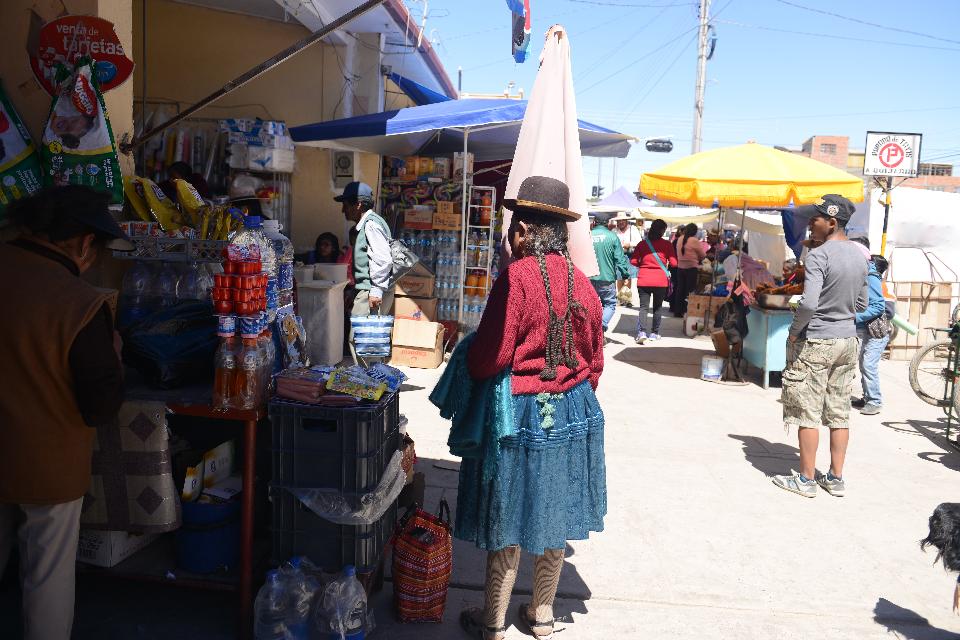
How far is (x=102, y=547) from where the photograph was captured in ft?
10.6

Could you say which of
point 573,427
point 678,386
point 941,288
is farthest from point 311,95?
point 941,288

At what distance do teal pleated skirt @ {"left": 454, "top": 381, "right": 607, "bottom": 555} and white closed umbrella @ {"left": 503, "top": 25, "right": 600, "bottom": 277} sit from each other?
110cm

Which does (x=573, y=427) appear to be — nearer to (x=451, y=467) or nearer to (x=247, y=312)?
(x=247, y=312)

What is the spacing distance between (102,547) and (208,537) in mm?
451

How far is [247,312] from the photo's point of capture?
3031mm

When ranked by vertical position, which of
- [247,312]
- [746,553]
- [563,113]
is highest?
[563,113]

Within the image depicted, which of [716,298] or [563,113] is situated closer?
[563,113]

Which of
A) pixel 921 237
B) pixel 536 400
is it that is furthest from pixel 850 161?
pixel 536 400

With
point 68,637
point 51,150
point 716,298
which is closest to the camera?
point 68,637

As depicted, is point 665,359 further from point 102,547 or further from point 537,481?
point 102,547

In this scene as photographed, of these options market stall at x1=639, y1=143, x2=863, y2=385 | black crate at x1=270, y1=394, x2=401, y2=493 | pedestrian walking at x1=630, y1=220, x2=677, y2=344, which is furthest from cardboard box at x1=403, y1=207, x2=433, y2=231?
black crate at x1=270, y1=394, x2=401, y2=493

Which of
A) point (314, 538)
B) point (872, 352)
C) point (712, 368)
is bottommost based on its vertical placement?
point (712, 368)

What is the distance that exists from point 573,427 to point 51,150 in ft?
9.83

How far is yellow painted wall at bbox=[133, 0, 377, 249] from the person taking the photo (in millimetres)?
9273
